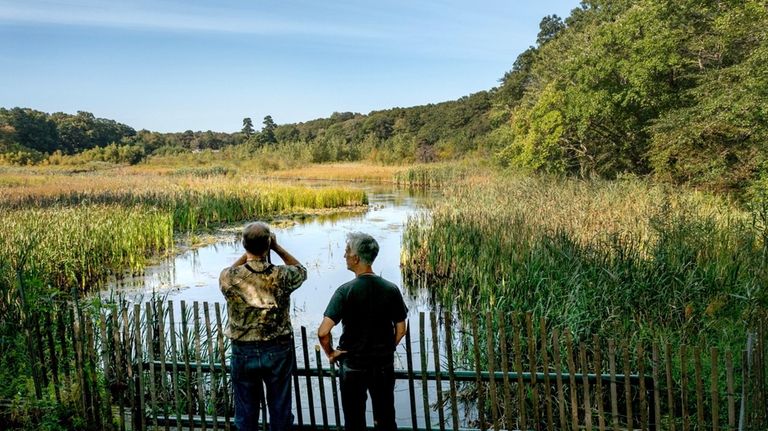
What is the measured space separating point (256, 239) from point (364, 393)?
112 centimetres

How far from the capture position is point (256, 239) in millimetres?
3229

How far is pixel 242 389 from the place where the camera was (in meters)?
3.41

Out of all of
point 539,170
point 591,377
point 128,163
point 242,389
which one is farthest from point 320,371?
point 128,163

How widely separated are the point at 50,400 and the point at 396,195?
1155 inches

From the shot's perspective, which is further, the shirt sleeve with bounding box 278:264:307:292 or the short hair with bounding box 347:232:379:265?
the shirt sleeve with bounding box 278:264:307:292

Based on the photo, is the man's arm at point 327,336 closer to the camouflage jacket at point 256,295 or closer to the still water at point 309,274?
the camouflage jacket at point 256,295

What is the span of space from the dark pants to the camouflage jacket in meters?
0.51

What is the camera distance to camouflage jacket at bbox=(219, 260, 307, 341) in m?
3.24

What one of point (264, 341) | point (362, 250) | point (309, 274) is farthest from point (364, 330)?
point (309, 274)

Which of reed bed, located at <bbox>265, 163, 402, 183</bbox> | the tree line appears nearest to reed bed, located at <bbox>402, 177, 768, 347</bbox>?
the tree line

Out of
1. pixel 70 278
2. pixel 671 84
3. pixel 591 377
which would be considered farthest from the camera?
pixel 671 84

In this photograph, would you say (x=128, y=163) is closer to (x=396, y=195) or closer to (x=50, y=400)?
(x=396, y=195)

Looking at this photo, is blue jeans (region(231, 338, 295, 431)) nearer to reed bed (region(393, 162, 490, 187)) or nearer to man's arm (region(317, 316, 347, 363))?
man's arm (region(317, 316, 347, 363))

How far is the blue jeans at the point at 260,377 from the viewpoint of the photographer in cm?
334
